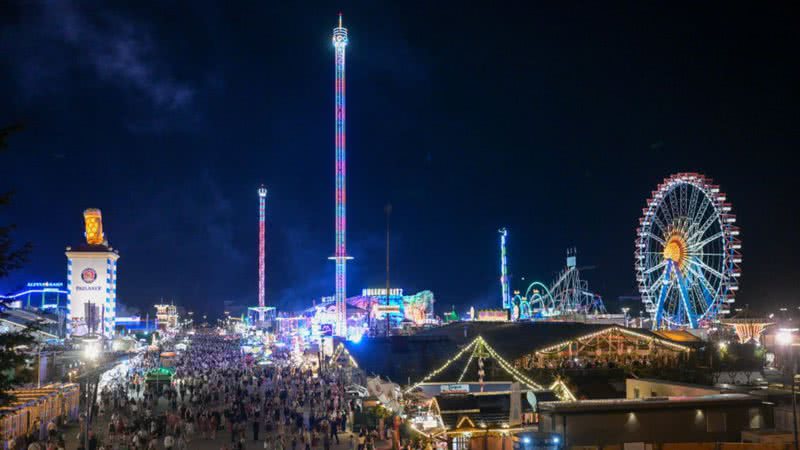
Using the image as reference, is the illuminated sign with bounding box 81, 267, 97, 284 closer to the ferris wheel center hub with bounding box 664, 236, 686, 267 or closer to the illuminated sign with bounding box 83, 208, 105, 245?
the illuminated sign with bounding box 83, 208, 105, 245

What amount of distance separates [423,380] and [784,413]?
38.6ft

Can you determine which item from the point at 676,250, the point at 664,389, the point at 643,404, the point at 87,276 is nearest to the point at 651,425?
the point at 643,404

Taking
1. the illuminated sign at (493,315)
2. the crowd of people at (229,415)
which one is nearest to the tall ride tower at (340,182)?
the illuminated sign at (493,315)

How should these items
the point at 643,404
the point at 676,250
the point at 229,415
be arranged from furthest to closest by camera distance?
the point at 676,250, the point at 229,415, the point at 643,404

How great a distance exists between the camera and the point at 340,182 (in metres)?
64.9

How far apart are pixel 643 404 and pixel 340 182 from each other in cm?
5136

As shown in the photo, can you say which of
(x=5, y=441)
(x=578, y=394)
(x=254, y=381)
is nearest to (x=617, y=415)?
(x=578, y=394)

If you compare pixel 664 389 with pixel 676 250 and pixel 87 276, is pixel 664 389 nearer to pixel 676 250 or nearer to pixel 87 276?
pixel 676 250

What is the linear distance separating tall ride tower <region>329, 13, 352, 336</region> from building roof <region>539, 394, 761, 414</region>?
161 feet

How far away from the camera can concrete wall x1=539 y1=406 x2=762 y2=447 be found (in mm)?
15117

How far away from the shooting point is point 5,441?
18.3 m

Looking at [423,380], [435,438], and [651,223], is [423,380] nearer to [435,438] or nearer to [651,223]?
[435,438]

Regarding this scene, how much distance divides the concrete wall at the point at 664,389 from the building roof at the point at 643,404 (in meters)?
1.80

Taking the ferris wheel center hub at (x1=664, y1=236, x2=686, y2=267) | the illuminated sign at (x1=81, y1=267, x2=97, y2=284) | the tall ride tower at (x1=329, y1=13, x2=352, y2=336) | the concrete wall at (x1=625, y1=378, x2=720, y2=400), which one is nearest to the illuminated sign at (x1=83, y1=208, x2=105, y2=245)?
the illuminated sign at (x1=81, y1=267, x2=97, y2=284)
